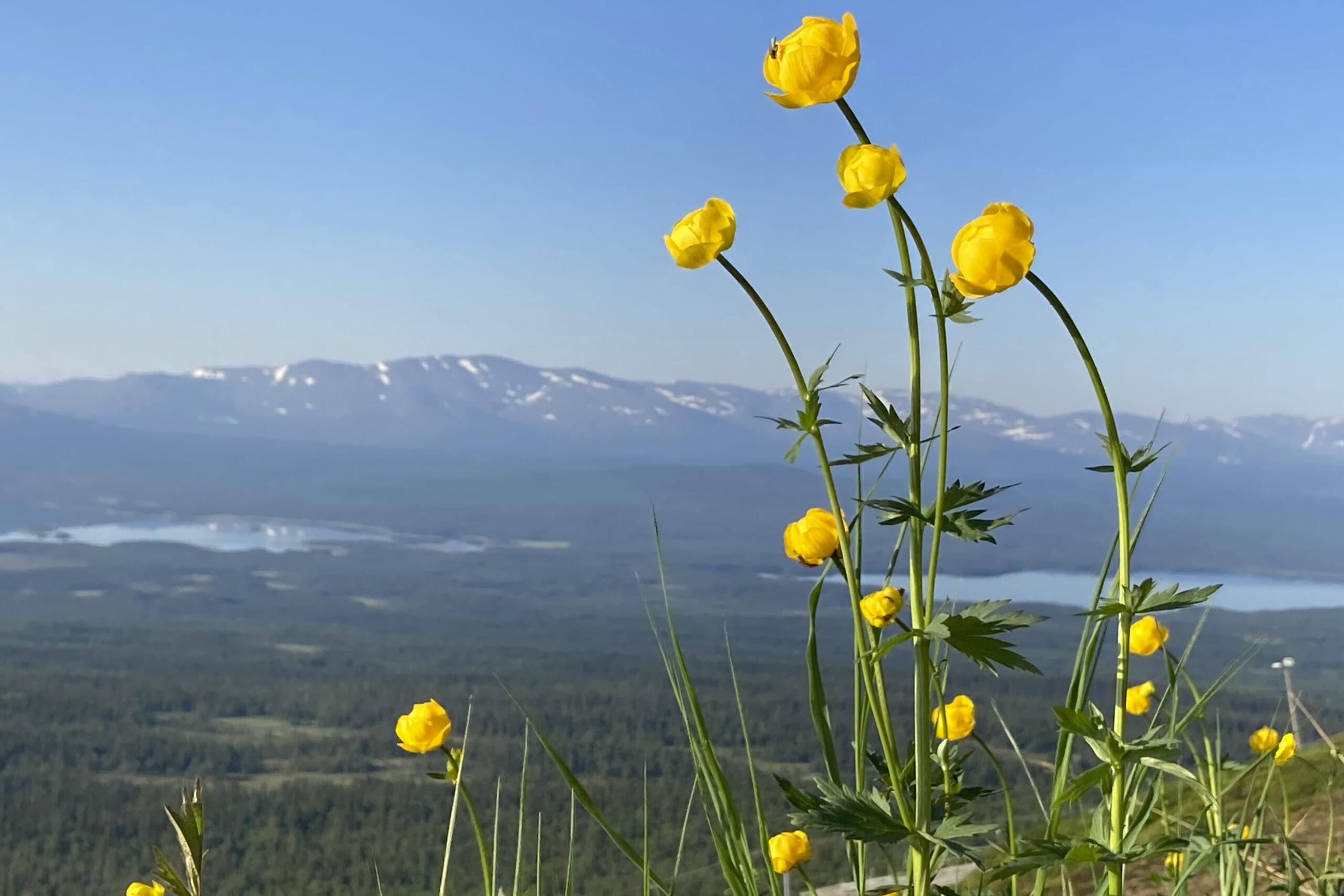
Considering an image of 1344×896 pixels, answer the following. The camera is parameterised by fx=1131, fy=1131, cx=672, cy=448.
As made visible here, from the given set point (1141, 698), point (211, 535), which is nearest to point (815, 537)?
point (1141, 698)

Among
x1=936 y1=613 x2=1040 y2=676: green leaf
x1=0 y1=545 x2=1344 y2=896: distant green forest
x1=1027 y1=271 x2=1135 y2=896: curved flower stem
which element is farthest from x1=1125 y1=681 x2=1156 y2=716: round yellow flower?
x1=0 y1=545 x2=1344 y2=896: distant green forest

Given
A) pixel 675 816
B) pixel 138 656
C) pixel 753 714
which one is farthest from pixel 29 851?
pixel 138 656

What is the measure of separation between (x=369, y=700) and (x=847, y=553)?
83978 mm

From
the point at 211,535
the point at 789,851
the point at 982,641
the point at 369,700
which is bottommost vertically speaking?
the point at 369,700

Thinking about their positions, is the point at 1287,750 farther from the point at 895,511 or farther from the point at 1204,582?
the point at 1204,582

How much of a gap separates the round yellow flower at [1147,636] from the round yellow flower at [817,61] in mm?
904

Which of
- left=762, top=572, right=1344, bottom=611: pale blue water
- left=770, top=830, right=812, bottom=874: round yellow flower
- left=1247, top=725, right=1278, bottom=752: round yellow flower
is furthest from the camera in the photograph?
left=762, top=572, right=1344, bottom=611: pale blue water

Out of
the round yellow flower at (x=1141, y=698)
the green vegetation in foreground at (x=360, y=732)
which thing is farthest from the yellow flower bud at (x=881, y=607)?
the green vegetation in foreground at (x=360, y=732)

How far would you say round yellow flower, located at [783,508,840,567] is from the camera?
121 cm

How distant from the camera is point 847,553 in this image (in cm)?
87

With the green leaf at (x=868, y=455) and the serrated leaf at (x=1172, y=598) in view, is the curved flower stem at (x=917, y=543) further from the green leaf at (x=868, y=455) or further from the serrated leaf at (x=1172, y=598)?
the serrated leaf at (x=1172, y=598)

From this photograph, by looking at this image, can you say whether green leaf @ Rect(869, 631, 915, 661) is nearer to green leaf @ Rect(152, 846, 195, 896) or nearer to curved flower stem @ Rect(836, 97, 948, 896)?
curved flower stem @ Rect(836, 97, 948, 896)

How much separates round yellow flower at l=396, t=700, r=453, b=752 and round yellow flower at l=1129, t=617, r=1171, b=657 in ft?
3.02

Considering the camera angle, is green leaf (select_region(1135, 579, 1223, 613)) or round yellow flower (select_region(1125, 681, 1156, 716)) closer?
green leaf (select_region(1135, 579, 1223, 613))
